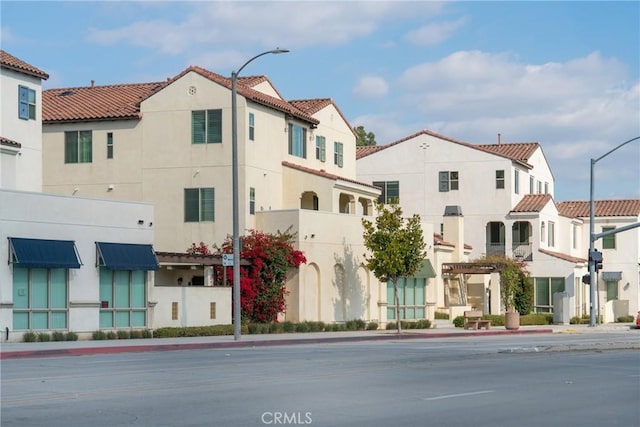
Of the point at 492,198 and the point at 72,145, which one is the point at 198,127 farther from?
the point at 492,198

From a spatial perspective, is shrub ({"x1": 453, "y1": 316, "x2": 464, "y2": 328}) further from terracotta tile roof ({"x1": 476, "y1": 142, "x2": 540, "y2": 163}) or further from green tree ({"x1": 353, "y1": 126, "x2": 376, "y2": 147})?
green tree ({"x1": 353, "y1": 126, "x2": 376, "y2": 147})

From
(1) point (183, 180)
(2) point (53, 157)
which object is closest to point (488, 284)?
(1) point (183, 180)

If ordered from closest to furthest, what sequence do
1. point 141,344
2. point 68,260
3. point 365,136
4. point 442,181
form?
1. point 141,344
2. point 68,260
3. point 442,181
4. point 365,136

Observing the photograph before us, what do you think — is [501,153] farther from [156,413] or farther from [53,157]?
[156,413]

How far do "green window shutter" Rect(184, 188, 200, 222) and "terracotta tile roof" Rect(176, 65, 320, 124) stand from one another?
499cm

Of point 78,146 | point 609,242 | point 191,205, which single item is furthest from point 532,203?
point 78,146

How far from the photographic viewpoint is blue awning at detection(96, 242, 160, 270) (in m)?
38.1

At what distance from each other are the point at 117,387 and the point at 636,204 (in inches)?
2638

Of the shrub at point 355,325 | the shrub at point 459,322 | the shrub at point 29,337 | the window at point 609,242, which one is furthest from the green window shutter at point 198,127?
the window at point 609,242

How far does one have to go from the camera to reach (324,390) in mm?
17219

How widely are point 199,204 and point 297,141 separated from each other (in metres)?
7.10

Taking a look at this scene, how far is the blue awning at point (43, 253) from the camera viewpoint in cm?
3456

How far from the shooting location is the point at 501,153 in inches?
2844

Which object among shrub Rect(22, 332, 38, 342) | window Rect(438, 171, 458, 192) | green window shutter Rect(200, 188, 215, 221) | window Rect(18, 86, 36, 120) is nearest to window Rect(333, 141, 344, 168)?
green window shutter Rect(200, 188, 215, 221)
